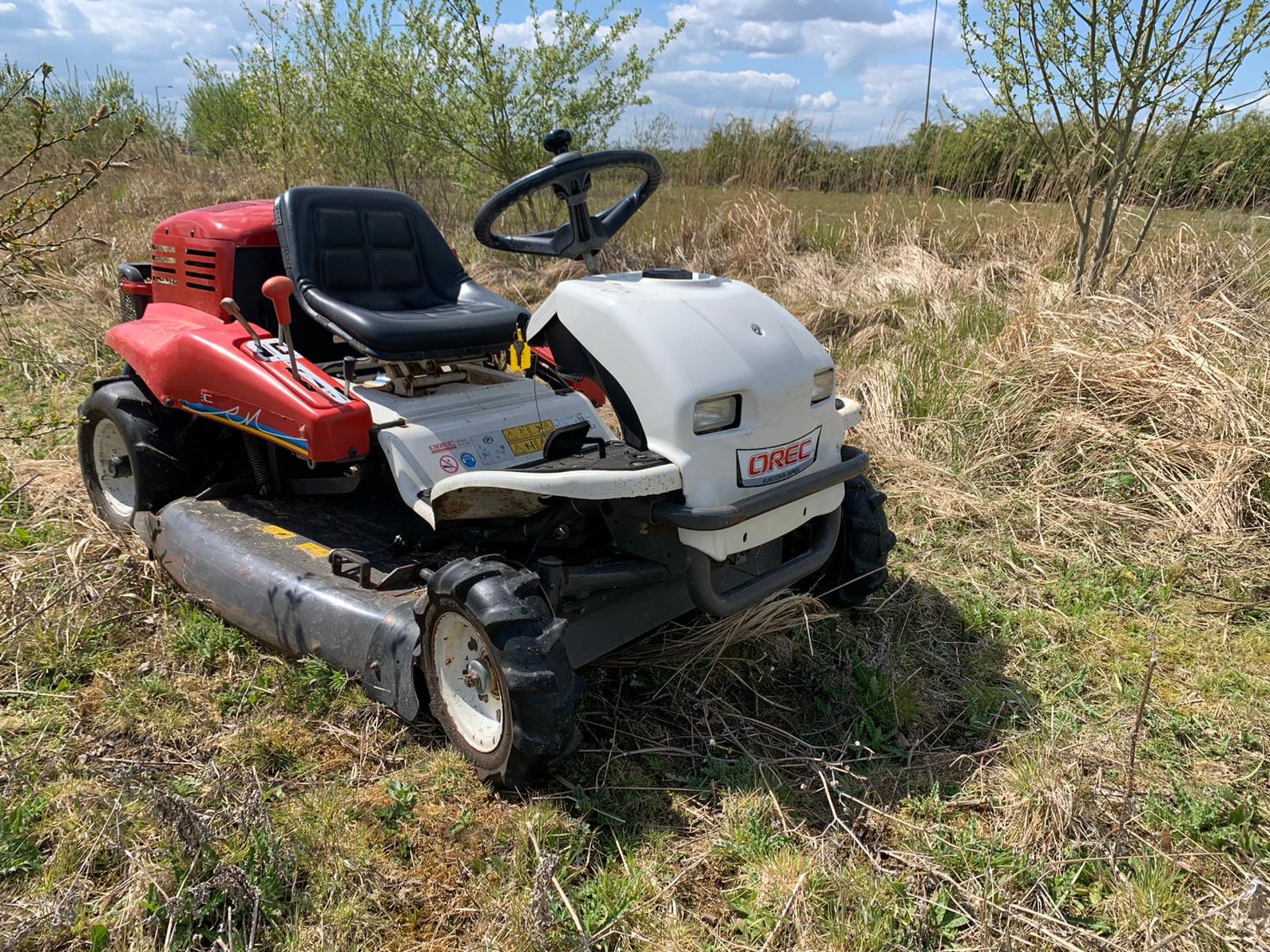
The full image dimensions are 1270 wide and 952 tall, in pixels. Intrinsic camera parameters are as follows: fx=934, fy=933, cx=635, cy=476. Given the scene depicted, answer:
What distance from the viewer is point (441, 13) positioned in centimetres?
712

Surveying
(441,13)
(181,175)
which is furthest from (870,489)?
(181,175)

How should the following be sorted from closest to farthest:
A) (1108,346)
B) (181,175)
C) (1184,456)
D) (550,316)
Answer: (550,316) < (1184,456) < (1108,346) < (181,175)

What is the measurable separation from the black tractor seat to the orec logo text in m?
1.18

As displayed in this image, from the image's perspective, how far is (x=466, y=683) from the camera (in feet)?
7.70

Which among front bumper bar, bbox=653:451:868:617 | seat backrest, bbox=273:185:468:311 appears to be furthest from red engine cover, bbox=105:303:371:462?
front bumper bar, bbox=653:451:868:617

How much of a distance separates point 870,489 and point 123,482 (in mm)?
2805

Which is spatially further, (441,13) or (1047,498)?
(441,13)

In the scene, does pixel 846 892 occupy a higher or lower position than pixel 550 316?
lower

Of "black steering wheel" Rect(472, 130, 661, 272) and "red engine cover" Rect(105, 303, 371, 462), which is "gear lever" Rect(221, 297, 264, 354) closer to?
"red engine cover" Rect(105, 303, 371, 462)

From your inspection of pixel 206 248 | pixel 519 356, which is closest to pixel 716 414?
pixel 519 356

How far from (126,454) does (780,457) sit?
265 cm

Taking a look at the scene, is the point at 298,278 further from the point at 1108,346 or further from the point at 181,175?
the point at 181,175

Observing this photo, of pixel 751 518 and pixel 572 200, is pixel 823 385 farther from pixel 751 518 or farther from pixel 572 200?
pixel 572 200

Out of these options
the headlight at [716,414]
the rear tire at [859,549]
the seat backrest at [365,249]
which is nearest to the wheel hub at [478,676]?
the headlight at [716,414]
